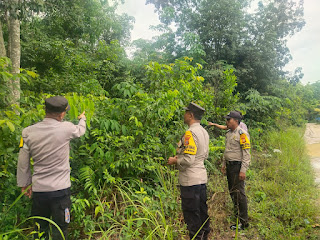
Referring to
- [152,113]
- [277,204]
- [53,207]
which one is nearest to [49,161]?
[53,207]

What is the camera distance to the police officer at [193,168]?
8.47ft

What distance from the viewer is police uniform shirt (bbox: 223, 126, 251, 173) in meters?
3.22

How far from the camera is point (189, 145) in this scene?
101 inches

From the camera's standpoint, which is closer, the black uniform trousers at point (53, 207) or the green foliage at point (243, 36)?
the black uniform trousers at point (53, 207)

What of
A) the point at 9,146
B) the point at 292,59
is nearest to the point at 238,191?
the point at 9,146

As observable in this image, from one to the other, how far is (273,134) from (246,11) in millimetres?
5961

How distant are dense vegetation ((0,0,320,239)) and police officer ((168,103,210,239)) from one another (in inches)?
11.2

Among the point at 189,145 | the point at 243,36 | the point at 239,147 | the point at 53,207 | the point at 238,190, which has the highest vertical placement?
the point at 243,36

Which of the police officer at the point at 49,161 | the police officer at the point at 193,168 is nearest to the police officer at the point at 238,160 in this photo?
the police officer at the point at 193,168

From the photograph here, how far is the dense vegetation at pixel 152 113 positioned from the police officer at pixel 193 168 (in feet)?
0.94

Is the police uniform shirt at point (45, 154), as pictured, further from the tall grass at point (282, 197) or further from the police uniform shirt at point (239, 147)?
the tall grass at point (282, 197)

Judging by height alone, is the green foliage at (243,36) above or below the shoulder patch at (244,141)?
above

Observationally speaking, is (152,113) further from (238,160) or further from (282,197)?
(282,197)

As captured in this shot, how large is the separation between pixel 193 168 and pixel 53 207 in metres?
1.47
